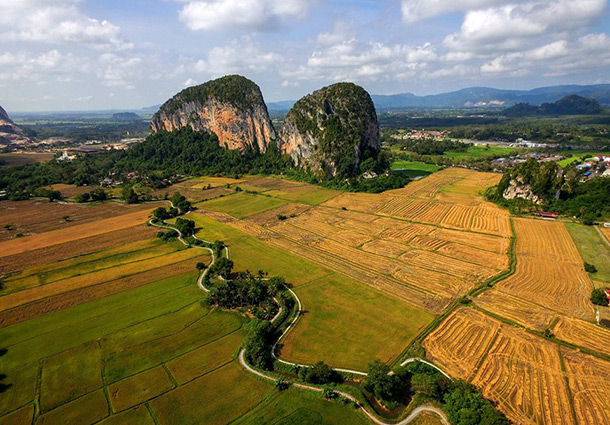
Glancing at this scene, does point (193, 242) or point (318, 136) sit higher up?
point (318, 136)

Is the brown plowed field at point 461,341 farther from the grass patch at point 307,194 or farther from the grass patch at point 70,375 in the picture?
the grass patch at point 307,194

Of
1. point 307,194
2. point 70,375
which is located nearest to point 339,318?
point 70,375

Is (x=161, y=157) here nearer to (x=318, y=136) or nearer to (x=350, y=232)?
(x=318, y=136)

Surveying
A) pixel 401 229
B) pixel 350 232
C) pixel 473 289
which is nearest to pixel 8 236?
pixel 350 232

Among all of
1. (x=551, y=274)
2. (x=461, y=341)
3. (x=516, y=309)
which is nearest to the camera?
(x=461, y=341)

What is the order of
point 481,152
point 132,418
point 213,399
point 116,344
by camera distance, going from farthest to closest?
1. point 481,152
2. point 116,344
3. point 213,399
4. point 132,418

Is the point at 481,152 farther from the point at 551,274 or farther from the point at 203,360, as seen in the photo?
the point at 203,360
